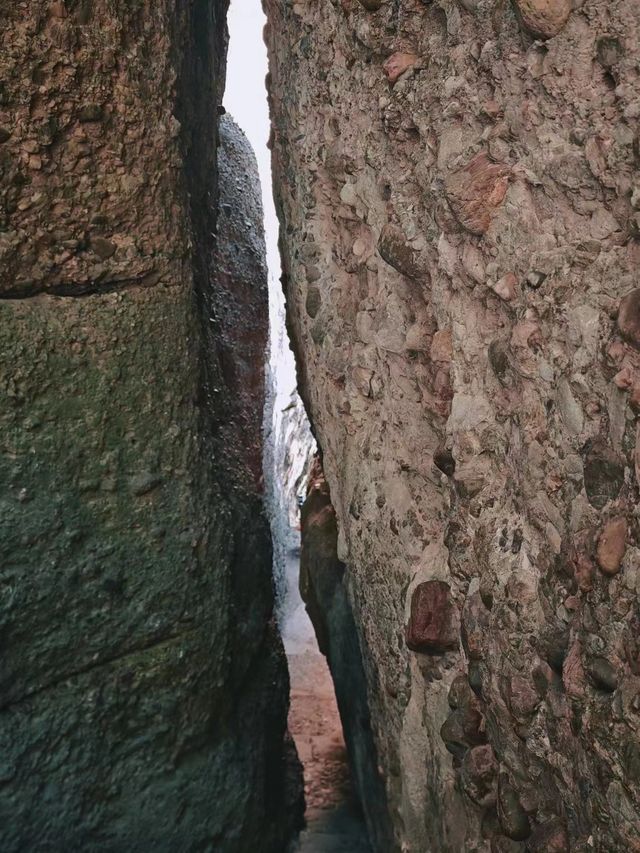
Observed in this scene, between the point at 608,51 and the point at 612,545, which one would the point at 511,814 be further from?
the point at 608,51

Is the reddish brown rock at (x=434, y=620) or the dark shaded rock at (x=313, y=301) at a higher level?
the dark shaded rock at (x=313, y=301)

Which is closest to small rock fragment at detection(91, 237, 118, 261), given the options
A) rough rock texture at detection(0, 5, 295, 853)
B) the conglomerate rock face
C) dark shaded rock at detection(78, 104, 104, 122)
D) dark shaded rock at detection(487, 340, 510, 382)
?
rough rock texture at detection(0, 5, 295, 853)

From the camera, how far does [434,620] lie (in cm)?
119

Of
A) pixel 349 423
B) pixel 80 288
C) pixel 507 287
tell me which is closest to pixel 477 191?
pixel 507 287

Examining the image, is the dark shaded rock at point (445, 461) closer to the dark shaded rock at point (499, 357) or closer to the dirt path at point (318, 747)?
the dark shaded rock at point (499, 357)

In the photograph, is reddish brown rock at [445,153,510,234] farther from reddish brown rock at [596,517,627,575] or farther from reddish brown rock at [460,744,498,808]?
reddish brown rock at [460,744,498,808]

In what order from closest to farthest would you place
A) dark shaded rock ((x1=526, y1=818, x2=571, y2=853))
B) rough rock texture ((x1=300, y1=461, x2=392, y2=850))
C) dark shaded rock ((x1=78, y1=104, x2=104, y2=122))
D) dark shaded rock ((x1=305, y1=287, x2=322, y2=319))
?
1. dark shaded rock ((x1=526, y1=818, x2=571, y2=853))
2. dark shaded rock ((x1=78, y1=104, x2=104, y2=122))
3. dark shaded rock ((x1=305, y1=287, x2=322, y2=319))
4. rough rock texture ((x1=300, y1=461, x2=392, y2=850))

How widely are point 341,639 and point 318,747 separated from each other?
0.57m

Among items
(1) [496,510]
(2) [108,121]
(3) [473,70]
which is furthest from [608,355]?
(2) [108,121]

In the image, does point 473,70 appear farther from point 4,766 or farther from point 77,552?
point 4,766

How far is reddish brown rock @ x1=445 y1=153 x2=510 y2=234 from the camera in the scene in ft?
3.21

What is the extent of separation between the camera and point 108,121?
1.31 meters

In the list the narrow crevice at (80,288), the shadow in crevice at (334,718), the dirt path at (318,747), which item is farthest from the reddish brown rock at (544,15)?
the dirt path at (318,747)

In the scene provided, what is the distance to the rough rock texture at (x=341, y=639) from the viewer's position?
167cm
